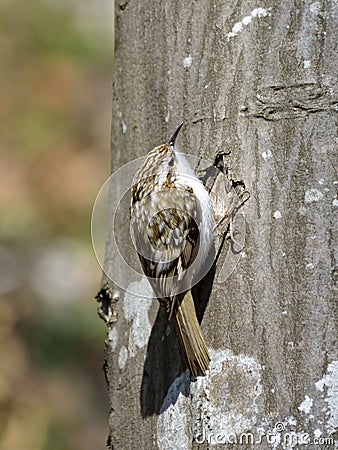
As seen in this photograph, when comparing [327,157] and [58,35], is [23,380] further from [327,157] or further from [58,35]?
[327,157]

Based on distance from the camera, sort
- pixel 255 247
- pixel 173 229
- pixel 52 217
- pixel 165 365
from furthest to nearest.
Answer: pixel 52 217, pixel 173 229, pixel 165 365, pixel 255 247

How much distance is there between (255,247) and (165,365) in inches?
15.9

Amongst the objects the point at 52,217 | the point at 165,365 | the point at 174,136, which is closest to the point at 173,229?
the point at 174,136

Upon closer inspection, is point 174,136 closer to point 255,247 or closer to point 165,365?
point 255,247

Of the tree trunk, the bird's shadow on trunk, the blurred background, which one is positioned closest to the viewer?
the tree trunk

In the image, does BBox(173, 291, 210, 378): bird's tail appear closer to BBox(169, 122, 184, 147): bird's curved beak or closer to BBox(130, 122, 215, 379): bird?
BBox(130, 122, 215, 379): bird

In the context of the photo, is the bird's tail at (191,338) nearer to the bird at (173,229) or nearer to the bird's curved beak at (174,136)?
the bird at (173,229)

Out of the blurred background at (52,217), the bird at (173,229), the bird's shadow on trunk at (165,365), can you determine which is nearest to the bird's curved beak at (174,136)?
the bird at (173,229)

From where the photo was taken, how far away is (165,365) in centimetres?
220

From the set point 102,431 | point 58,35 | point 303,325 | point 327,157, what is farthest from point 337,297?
point 58,35

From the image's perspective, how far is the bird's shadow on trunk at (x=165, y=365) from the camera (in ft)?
7.01

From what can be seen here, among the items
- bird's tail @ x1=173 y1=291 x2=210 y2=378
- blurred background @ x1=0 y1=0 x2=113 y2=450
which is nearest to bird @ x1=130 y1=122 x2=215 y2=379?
bird's tail @ x1=173 y1=291 x2=210 y2=378

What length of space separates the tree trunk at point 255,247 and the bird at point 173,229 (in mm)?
57

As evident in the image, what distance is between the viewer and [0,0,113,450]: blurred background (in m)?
4.88
